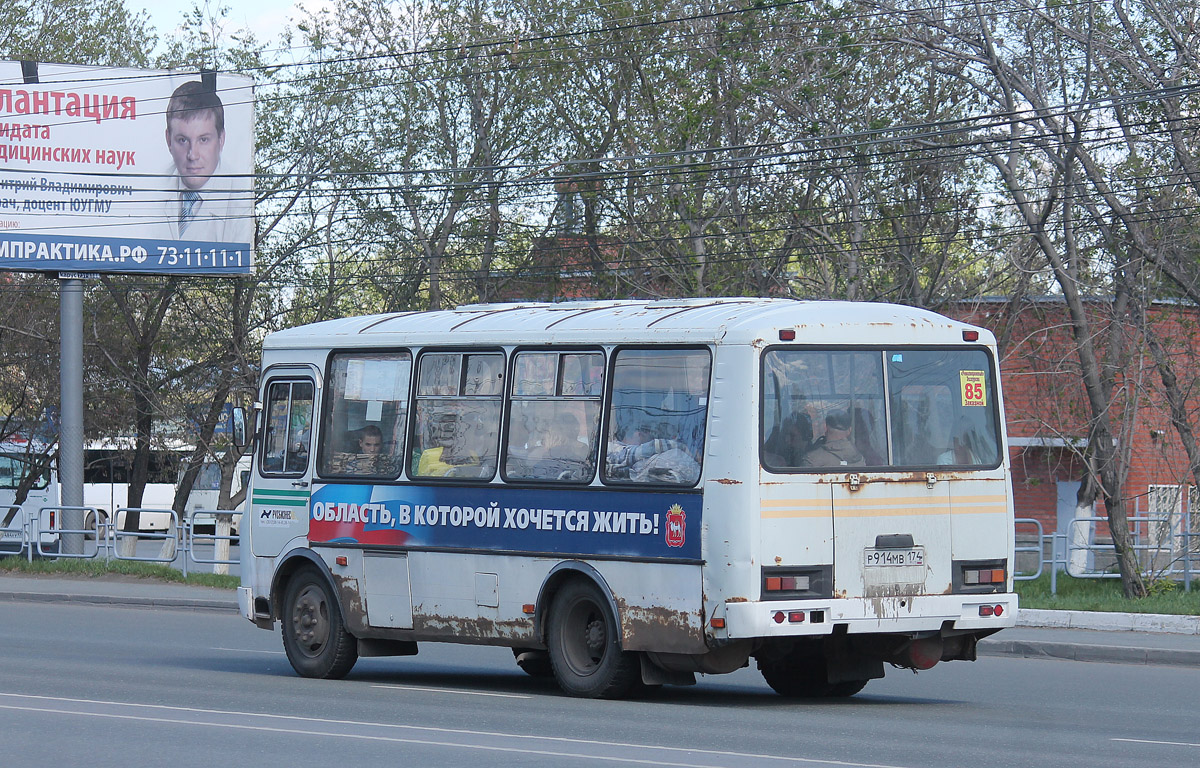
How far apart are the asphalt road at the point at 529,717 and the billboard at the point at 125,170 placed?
1635 centimetres

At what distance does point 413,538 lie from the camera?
43.6 feet

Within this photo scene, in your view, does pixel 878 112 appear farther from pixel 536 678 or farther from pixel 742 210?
pixel 536 678

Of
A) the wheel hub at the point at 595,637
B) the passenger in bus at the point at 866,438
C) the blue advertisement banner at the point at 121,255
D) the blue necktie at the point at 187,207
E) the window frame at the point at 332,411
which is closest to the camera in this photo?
the passenger in bus at the point at 866,438

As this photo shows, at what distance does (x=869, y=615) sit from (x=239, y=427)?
6492 millimetres

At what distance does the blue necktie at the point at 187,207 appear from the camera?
32188 millimetres

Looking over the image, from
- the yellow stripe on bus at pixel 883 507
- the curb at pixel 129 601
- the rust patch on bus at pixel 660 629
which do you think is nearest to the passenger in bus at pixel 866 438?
Result: the yellow stripe on bus at pixel 883 507

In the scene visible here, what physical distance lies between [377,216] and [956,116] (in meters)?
14.6

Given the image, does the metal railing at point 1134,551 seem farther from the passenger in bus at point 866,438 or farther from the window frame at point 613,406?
the window frame at point 613,406

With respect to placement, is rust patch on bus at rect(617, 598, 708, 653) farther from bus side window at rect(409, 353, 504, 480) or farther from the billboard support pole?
the billboard support pole

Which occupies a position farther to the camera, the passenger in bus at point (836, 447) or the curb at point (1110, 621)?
the curb at point (1110, 621)

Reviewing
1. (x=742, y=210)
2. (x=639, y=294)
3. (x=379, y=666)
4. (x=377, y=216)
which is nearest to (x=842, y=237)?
(x=742, y=210)

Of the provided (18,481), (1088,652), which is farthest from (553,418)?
(18,481)

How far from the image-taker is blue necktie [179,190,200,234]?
32.2m

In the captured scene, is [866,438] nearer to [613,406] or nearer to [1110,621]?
[613,406]
